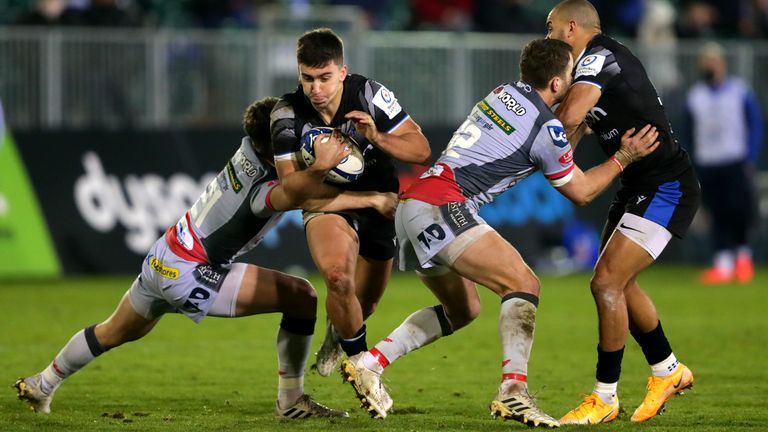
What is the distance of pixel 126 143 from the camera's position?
17.0 meters

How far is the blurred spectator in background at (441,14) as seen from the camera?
2030cm

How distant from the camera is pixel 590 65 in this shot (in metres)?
7.75

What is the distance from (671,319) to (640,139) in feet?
19.5

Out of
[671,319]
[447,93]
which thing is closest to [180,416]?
[671,319]

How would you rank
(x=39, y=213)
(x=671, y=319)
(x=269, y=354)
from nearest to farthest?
(x=269, y=354)
(x=671, y=319)
(x=39, y=213)

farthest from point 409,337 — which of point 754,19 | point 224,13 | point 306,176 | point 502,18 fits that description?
point 754,19

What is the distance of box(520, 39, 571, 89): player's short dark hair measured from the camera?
7.46 meters

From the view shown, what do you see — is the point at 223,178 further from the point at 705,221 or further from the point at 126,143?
the point at 705,221

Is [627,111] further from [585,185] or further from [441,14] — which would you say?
[441,14]

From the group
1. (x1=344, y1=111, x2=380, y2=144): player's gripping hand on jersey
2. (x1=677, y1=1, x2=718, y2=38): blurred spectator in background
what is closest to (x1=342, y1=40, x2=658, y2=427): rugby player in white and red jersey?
(x1=344, y1=111, x2=380, y2=144): player's gripping hand on jersey

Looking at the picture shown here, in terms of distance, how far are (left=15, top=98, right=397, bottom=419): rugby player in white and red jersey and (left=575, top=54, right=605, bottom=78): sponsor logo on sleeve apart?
55.1 inches

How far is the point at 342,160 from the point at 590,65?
1501 millimetres

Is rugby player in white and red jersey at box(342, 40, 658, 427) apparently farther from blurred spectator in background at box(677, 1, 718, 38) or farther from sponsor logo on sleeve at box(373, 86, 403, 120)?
blurred spectator in background at box(677, 1, 718, 38)

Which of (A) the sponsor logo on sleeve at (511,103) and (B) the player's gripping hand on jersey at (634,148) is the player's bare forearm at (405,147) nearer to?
(A) the sponsor logo on sleeve at (511,103)
